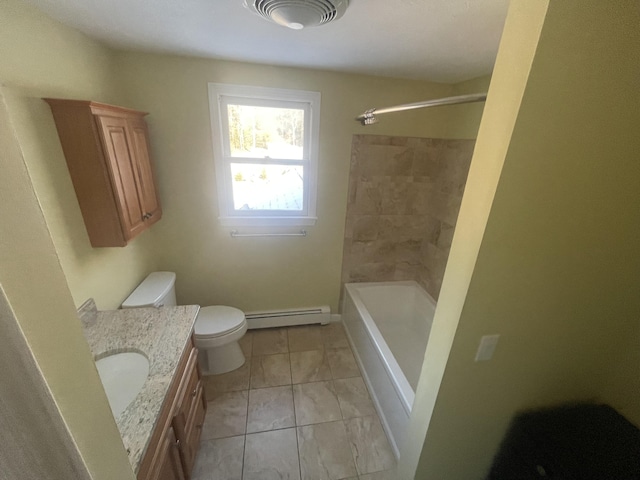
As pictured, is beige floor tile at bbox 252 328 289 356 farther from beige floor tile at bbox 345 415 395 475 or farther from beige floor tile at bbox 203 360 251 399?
beige floor tile at bbox 345 415 395 475

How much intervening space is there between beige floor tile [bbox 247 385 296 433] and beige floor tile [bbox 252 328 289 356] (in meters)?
0.37

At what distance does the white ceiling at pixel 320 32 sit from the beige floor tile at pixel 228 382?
222 centimetres

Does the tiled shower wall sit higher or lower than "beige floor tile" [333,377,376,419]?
higher

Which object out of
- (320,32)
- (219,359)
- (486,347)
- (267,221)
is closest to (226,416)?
(219,359)

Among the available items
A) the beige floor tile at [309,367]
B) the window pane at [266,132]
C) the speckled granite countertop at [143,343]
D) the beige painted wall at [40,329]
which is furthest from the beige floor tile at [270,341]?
the beige painted wall at [40,329]

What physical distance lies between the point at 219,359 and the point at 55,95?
72.2 inches

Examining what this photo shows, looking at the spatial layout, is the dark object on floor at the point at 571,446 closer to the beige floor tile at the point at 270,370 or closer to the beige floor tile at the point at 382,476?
the beige floor tile at the point at 382,476

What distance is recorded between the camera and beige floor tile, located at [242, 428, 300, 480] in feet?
4.66

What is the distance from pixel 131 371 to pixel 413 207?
225 centimetres

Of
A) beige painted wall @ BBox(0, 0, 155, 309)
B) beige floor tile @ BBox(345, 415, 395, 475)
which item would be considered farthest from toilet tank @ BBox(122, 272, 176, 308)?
beige floor tile @ BBox(345, 415, 395, 475)

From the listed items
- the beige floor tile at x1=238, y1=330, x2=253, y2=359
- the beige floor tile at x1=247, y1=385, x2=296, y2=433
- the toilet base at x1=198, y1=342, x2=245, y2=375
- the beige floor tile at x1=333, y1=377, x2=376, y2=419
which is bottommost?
the beige floor tile at x1=247, y1=385, x2=296, y2=433

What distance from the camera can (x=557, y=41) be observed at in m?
→ 0.60

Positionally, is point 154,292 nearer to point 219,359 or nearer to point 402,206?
point 219,359

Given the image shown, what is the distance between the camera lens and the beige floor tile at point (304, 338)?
230 centimetres
